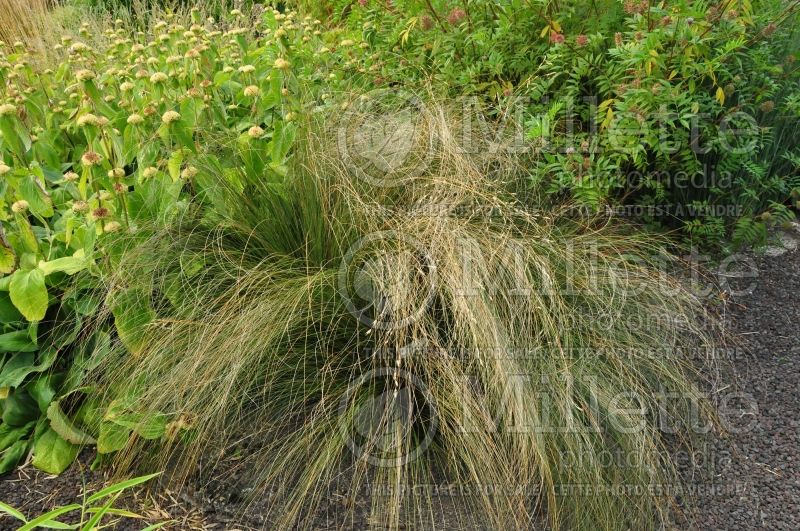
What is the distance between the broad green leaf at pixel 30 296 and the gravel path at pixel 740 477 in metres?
0.53

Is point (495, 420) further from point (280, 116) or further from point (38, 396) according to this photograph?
point (280, 116)

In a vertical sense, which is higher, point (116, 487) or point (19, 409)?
point (116, 487)

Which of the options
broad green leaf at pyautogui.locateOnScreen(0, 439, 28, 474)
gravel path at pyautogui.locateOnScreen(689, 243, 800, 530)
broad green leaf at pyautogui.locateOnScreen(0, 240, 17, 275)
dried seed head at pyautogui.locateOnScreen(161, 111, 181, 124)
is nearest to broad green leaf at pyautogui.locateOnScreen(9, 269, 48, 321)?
broad green leaf at pyautogui.locateOnScreen(0, 240, 17, 275)

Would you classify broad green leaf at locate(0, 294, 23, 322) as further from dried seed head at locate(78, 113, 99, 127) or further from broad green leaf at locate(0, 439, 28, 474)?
dried seed head at locate(78, 113, 99, 127)

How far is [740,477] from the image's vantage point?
90.5 inches

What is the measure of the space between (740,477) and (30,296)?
7.77 ft

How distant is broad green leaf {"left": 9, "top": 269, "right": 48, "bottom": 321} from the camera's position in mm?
2318

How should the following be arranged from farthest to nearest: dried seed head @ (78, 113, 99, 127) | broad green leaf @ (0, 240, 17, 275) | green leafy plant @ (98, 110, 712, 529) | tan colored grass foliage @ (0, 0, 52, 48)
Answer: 1. tan colored grass foliage @ (0, 0, 52, 48)
2. broad green leaf @ (0, 240, 17, 275)
3. dried seed head @ (78, 113, 99, 127)
4. green leafy plant @ (98, 110, 712, 529)

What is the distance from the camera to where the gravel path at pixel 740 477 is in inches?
85.4

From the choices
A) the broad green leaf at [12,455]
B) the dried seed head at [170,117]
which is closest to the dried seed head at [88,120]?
the dried seed head at [170,117]

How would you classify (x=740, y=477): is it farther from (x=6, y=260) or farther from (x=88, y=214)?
(x=6, y=260)

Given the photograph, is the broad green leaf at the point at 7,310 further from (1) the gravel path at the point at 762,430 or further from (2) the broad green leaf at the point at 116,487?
(1) the gravel path at the point at 762,430

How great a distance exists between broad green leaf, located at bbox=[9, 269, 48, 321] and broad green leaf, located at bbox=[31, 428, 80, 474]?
0.41 metres

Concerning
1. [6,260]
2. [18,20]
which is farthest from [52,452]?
[18,20]
